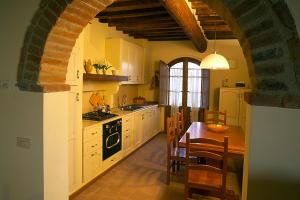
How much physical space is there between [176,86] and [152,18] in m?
2.68

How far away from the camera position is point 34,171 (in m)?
2.00

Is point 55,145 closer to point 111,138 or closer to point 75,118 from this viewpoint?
point 75,118

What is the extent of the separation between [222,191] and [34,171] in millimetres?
1825

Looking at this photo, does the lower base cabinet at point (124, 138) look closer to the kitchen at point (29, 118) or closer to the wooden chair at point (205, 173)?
the kitchen at point (29, 118)

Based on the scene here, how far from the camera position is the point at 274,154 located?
4.14ft

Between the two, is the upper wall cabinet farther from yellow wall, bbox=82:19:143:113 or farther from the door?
the door

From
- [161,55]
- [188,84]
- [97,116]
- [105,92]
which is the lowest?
[97,116]

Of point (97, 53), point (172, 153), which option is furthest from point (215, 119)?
point (97, 53)

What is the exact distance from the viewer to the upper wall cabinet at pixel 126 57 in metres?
4.76

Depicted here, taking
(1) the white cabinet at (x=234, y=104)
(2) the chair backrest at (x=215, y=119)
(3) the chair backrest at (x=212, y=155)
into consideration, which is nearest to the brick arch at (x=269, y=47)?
(3) the chair backrest at (x=212, y=155)

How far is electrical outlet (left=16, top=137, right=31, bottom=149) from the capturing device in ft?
6.55

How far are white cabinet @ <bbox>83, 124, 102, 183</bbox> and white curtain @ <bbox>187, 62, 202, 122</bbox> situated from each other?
3.36m

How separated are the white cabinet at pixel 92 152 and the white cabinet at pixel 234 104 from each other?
3257mm

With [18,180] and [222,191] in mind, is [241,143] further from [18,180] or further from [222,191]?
[18,180]
